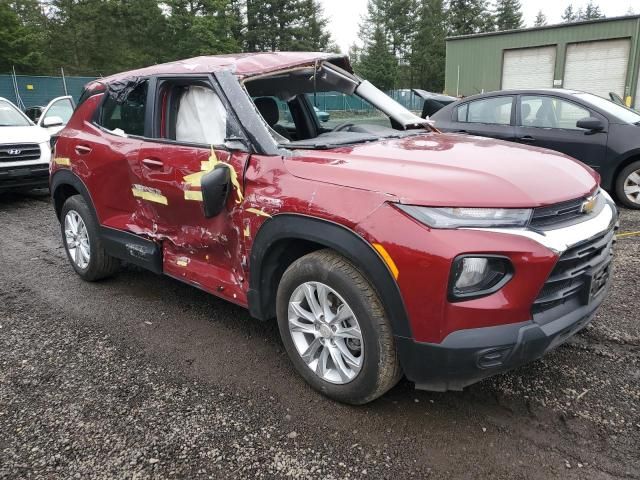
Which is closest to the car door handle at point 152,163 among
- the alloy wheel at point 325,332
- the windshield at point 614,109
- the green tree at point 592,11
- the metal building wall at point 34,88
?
the alloy wheel at point 325,332

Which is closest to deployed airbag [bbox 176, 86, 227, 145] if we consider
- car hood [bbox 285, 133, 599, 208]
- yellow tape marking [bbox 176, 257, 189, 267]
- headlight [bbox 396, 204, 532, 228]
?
car hood [bbox 285, 133, 599, 208]

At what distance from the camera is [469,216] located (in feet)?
7.38

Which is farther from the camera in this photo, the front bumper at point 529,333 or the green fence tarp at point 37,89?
the green fence tarp at point 37,89

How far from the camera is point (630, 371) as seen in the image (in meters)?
2.98

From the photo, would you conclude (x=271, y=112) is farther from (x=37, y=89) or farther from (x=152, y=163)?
(x=37, y=89)

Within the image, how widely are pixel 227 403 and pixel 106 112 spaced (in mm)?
2692

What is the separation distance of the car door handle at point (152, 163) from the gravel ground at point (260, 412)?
118 centimetres

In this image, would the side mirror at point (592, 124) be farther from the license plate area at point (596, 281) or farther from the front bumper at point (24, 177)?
the front bumper at point (24, 177)

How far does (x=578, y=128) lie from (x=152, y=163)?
18.5 ft

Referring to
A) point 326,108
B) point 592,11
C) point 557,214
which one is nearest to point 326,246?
point 557,214

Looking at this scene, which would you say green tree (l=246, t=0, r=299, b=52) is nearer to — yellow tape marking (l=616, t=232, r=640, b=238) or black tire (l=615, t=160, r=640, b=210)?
black tire (l=615, t=160, r=640, b=210)

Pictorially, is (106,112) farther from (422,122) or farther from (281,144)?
(422,122)

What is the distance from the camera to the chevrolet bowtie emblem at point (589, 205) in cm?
257

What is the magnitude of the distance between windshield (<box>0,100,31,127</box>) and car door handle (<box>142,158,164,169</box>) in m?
6.93
